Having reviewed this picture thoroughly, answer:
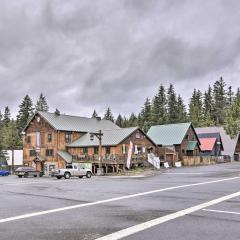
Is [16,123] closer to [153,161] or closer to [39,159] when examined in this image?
[39,159]

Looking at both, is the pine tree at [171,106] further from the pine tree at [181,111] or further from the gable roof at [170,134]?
the gable roof at [170,134]

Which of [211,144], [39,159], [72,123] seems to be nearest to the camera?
[39,159]

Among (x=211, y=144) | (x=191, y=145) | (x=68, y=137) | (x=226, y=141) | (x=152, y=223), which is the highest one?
(x=68, y=137)

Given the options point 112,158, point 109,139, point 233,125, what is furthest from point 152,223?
point 233,125

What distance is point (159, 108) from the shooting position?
11581 cm

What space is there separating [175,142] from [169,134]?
11.2ft

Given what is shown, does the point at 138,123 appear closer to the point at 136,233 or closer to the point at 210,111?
the point at 210,111

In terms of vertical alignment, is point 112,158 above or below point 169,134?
below

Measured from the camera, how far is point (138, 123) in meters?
120

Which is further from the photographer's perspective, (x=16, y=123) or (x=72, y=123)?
(x=16, y=123)

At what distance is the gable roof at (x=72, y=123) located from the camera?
70.2m

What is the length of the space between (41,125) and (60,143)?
5490 millimetres

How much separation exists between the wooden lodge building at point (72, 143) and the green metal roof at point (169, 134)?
7872 millimetres

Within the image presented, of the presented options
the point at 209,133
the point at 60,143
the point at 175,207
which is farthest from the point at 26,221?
the point at 209,133
